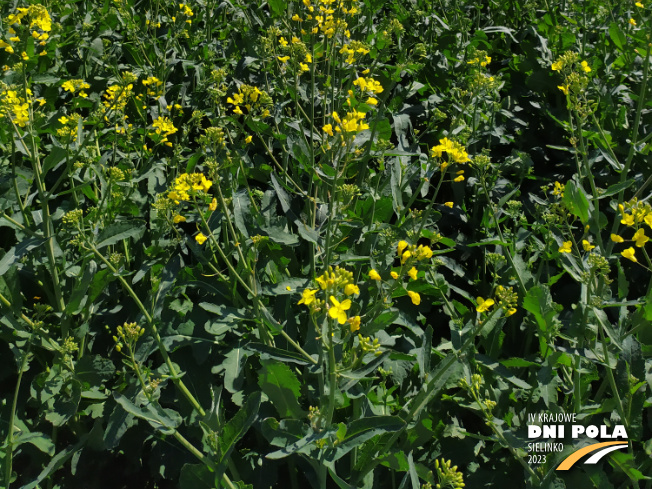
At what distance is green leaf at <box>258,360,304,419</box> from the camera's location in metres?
2.12

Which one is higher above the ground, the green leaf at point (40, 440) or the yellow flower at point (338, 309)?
the yellow flower at point (338, 309)

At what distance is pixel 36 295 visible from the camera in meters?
2.96

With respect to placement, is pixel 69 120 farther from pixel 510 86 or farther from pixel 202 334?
pixel 510 86

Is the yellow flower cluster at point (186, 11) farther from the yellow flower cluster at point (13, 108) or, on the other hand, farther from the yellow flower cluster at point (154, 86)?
the yellow flower cluster at point (13, 108)

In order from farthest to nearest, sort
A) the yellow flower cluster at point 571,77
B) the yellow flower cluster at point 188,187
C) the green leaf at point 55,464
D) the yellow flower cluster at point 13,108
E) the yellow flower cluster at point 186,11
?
the yellow flower cluster at point 186,11 → the yellow flower cluster at point 571,77 → the yellow flower cluster at point 13,108 → the green leaf at point 55,464 → the yellow flower cluster at point 188,187

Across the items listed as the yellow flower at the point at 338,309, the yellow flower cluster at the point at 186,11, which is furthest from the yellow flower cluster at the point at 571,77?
the yellow flower cluster at the point at 186,11

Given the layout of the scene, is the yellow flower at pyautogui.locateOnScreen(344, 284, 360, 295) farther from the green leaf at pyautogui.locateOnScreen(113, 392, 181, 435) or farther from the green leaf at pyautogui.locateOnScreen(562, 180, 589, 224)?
the green leaf at pyautogui.locateOnScreen(562, 180, 589, 224)

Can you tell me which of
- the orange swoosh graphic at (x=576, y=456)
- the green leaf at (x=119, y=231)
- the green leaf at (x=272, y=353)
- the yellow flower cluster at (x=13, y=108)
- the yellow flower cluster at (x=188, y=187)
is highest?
the yellow flower cluster at (x=13, y=108)

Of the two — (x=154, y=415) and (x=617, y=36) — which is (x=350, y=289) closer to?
(x=154, y=415)

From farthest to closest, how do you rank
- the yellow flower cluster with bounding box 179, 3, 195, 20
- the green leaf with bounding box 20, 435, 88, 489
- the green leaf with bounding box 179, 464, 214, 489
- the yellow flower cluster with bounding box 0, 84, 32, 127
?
1. the yellow flower cluster with bounding box 179, 3, 195, 20
2. the yellow flower cluster with bounding box 0, 84, 32, 127
3. the green leaf with bounding box 20, 435, 88, 489
4. the green leaf with bounding box 179, 464, 214, 489

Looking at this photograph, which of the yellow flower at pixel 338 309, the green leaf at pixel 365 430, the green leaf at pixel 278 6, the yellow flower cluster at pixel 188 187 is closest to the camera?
the yellow flower at pixel 338 309

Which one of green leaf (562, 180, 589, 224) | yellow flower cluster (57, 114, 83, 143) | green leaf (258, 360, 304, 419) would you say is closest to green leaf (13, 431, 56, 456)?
green leaf (258, 360, 304, 419)

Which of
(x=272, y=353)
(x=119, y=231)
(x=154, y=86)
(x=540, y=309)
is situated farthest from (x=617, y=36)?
(x=119, y=231)

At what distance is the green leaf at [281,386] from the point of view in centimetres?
212
